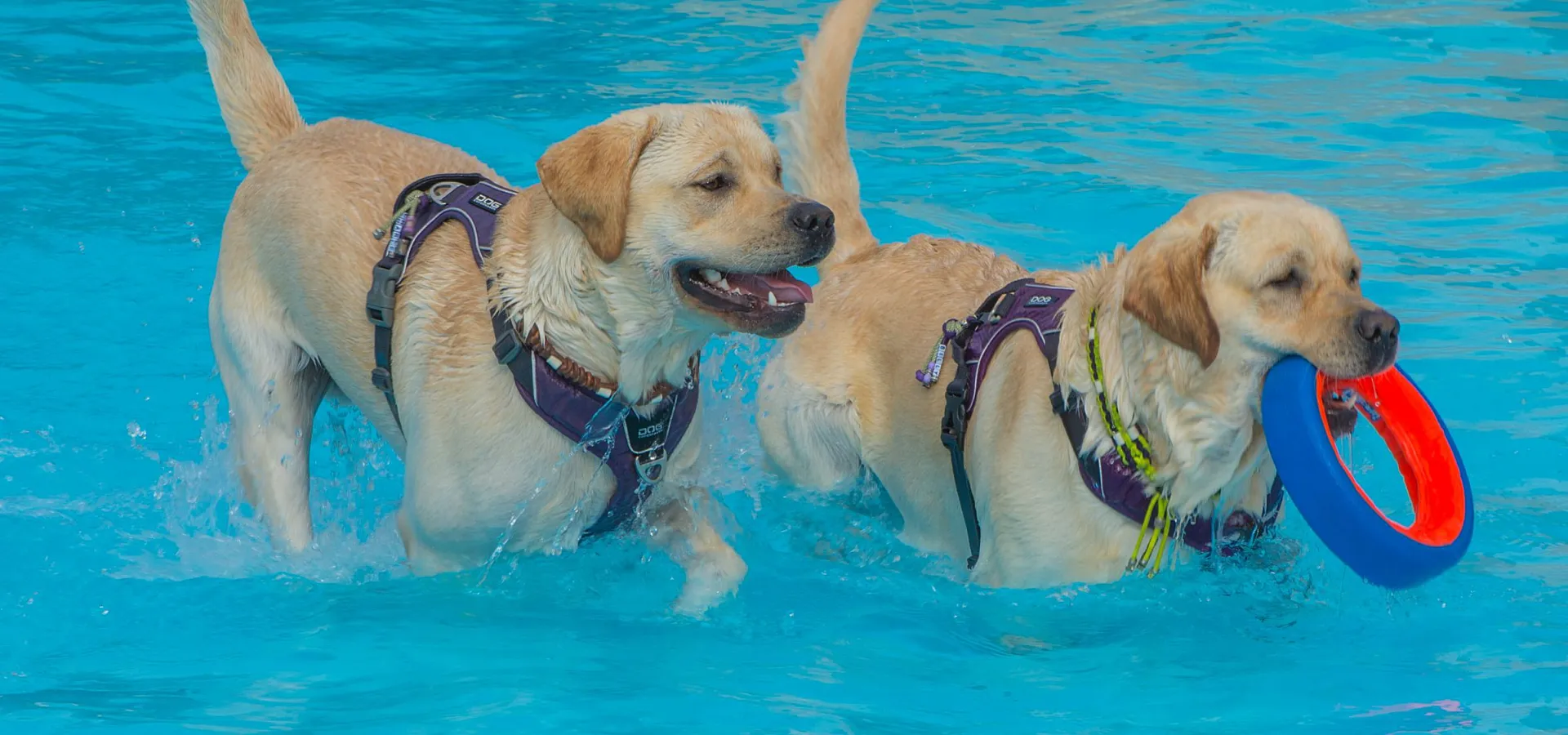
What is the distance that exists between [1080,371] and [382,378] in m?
2.05

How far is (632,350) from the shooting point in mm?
4387

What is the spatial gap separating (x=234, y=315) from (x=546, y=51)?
675 centimetres

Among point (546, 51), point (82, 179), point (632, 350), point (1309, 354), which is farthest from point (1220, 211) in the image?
point (546, 51)

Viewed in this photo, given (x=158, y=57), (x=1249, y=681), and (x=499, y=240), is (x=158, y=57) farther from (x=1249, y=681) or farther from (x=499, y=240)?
(x=1249, y=681)

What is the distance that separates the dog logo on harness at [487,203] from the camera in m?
4.75

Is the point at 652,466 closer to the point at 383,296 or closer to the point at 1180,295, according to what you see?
the point at 383,296

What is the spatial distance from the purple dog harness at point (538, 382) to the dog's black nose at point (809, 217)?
25.9 inches

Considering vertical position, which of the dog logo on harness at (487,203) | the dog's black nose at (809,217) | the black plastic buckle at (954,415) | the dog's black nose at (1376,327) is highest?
the dog's black nose at (809,217)

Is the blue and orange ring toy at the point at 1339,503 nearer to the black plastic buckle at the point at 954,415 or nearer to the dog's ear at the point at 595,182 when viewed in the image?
the black plastic buckle at the point at 954,415

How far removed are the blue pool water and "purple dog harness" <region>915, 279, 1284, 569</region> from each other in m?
0.19

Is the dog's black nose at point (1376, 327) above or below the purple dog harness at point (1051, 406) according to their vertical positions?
above

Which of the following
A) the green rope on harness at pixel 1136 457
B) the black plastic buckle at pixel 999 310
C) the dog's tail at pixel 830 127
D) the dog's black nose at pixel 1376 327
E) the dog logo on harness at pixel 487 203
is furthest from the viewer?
the dog's tail at pixel 830 127

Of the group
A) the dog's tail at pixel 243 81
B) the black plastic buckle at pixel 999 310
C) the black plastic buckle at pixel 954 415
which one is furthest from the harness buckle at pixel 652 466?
the dog's tail at pixel 243 81

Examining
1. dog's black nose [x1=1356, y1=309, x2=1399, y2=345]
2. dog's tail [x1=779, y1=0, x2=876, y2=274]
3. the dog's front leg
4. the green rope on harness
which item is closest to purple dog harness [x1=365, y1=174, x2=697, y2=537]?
the dog's front leg
